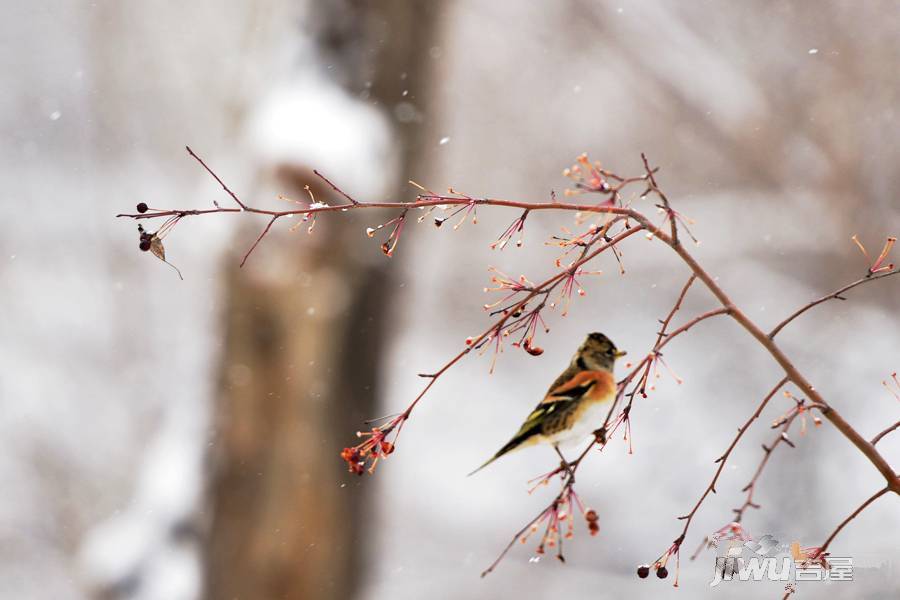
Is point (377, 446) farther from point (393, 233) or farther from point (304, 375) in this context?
point (304, 375)

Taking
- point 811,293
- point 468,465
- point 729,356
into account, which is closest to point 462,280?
point 468,465

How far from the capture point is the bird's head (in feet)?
1.93

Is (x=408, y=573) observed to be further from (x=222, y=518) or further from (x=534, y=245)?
(x=222, y=518)

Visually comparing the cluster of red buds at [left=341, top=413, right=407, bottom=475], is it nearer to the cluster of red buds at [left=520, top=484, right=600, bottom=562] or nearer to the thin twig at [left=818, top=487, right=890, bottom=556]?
the cluster of red buds at [left=520, top=484, right=600, bottom=562]

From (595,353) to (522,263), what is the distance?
3284 mm

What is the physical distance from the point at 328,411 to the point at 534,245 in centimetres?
228

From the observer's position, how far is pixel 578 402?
58cm

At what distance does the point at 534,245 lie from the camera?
3967 mm

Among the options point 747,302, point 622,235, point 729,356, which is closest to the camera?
point 622,235

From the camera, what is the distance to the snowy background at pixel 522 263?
293cm

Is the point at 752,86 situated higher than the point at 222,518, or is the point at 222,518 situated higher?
the point at 752,86

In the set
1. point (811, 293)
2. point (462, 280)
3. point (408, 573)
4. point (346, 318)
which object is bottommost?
point (346, 318)

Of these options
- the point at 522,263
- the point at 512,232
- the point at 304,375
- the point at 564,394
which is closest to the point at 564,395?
the point at 564,394

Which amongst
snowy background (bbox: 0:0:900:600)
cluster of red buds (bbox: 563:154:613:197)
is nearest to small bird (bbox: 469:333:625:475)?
cluster of red buds (bbox: 563:154:613:197)
